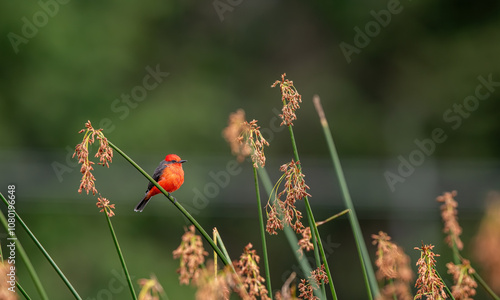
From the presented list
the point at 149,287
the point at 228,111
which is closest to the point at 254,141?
the point at 149,287

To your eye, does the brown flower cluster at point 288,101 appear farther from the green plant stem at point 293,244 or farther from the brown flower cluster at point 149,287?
the brown flower cluster at point 149,287

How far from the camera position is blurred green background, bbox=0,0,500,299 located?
980 centimetres

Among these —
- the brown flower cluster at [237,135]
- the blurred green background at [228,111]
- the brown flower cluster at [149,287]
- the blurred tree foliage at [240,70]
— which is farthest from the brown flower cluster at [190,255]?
the blurred tree foliage at [240,70]

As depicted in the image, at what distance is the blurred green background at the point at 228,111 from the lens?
9.80 metres

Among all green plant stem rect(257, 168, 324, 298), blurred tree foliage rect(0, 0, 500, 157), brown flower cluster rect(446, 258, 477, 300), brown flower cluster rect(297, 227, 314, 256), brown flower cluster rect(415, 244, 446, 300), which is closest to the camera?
brown flower cluster rect(446, 258, 477, 300)

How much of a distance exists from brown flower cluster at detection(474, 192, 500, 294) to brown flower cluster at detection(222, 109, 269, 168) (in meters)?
0.53

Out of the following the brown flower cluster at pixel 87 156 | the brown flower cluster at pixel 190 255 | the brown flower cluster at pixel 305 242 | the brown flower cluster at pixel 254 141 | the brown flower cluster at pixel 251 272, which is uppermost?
the brown flower cluster at pixel 254 141

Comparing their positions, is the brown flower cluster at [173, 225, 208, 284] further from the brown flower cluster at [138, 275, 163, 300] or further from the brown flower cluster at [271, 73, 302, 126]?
the brown flower cluster at [271, 73, 302, 126]

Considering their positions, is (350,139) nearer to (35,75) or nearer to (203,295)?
(35,75)

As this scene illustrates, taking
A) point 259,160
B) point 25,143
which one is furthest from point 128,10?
point 259,160

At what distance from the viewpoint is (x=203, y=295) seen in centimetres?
103

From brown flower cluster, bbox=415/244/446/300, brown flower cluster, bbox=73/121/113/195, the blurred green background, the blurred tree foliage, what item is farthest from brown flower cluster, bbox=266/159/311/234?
the blurred tree foliage

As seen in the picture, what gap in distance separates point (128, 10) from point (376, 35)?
14.5ft

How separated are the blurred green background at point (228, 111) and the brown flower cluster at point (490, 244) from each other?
25.1 ft
